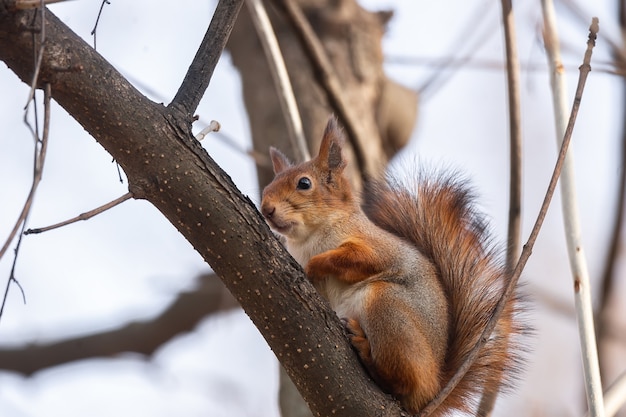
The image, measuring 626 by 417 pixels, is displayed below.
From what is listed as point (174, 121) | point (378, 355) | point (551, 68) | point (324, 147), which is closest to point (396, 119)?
point (324, 147)

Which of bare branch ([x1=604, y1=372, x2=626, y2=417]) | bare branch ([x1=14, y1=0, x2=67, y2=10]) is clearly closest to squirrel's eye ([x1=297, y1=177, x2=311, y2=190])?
bare branch ([x1=604, y1=372, x2=626, y2=417])

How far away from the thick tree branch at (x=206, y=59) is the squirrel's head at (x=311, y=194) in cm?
78

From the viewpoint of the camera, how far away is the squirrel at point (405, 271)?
2066 mm

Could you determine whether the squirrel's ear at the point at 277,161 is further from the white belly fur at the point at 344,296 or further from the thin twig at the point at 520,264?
the thin twig at the point at 520,264

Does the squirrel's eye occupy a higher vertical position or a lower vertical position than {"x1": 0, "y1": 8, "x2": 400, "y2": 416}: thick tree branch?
higher

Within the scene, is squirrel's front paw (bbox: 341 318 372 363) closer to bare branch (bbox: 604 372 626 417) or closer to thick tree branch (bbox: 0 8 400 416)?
thick tree branch (bbox: 0 8 400 416)

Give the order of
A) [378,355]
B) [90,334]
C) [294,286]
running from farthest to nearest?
1. [90,334]
2. [378,355]
3. [294,286]

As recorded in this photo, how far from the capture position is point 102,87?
61.0 inches

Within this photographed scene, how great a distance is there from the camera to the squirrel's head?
2506 millimetres

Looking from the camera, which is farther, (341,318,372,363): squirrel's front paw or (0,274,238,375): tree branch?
(0,274,238,375): tree branch

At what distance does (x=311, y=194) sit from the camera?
257 cm

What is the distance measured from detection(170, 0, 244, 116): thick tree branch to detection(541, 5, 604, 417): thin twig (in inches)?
31.9

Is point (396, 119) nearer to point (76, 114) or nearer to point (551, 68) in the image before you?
point (551, 68)

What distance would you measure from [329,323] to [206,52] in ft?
2.14
